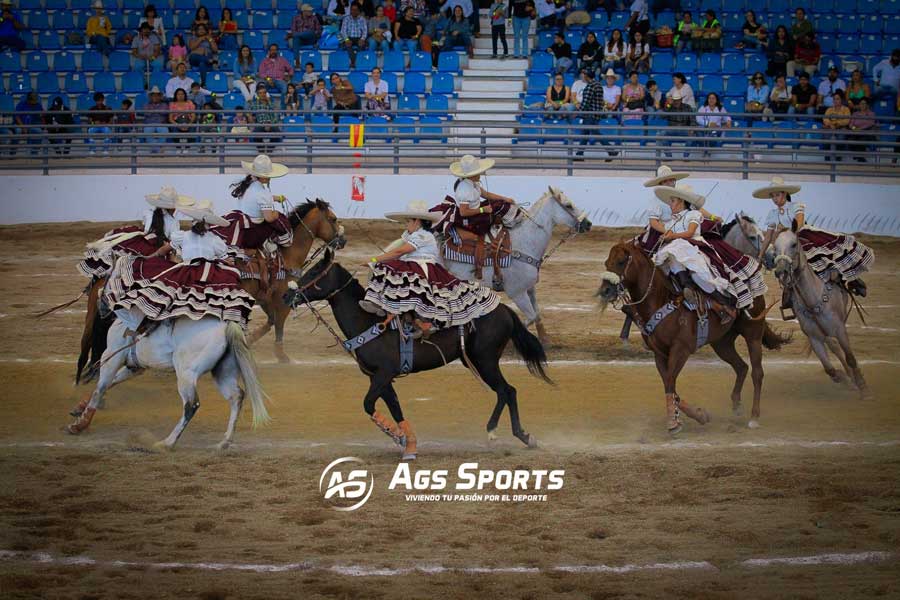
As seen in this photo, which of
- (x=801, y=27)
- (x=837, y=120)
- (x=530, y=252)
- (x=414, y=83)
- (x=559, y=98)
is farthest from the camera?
(x=414, y=83)

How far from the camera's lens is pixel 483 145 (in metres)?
21.9

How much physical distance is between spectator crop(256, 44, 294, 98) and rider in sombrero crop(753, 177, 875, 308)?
47.0ft

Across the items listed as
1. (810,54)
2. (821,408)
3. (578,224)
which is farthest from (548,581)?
(810,54)

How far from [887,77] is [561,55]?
677 cm

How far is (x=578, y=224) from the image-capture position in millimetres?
14188

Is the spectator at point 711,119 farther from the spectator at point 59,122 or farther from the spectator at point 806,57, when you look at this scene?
the spectator at point 59,122

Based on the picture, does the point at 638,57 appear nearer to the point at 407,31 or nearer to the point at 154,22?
the point at 407,31

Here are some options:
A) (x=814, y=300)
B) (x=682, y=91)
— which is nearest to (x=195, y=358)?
(x=814, y=300)

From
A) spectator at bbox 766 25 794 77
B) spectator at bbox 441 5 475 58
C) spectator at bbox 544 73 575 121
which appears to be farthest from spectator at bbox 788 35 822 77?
spectator at bbox 441 5 475 58

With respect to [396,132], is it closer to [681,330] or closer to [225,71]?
[225,71]

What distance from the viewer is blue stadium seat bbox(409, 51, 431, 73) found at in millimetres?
25453

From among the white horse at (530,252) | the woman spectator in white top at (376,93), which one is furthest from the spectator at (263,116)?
the white horse at (530,252)

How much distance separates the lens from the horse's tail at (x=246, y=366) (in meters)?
9.87

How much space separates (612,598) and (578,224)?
7.50 meters
